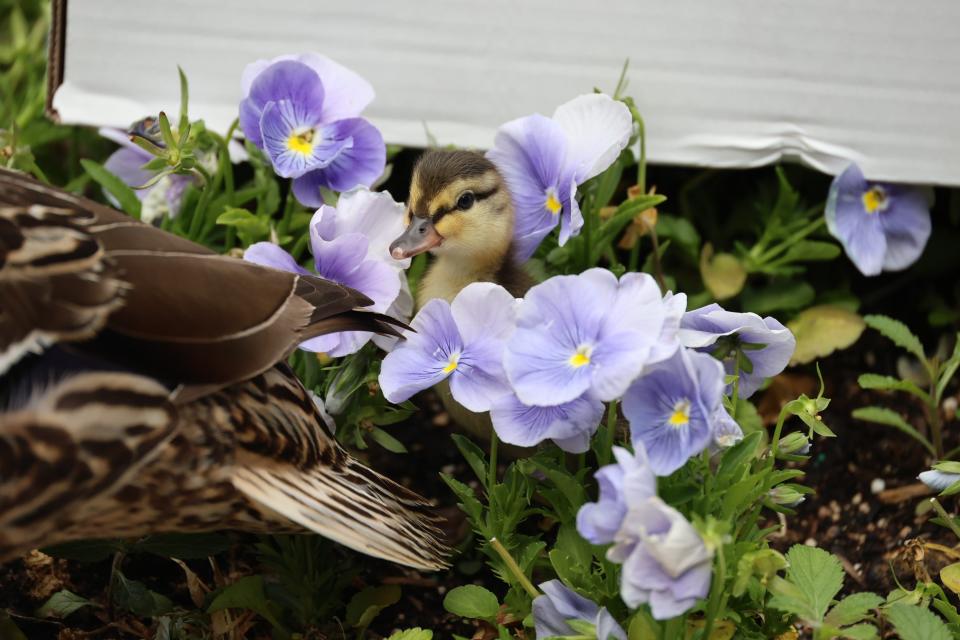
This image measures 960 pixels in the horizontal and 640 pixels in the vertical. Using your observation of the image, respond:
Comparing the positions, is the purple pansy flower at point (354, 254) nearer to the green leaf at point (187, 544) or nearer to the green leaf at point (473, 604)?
the green leaf at point (187, 544)

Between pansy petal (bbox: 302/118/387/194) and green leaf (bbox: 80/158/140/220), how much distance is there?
1.58 ft

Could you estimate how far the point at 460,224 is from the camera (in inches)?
93.9

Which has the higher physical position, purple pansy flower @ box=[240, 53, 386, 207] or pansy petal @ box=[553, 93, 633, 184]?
pansy petal @ box=[553, 93, 633, 184]

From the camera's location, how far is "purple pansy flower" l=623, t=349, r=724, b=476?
170cm

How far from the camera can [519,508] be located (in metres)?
2.06

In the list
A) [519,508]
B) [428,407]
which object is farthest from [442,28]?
[519,508]

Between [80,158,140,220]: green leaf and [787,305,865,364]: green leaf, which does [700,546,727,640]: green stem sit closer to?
[787,305,865,364]: green leaf

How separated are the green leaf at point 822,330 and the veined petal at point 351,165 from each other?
1.10 m

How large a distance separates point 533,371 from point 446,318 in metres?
0.30

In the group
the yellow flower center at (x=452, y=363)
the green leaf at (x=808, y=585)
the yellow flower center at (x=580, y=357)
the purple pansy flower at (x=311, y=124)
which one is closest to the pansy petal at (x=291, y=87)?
the purple pansy flower at (x=311, y=124)

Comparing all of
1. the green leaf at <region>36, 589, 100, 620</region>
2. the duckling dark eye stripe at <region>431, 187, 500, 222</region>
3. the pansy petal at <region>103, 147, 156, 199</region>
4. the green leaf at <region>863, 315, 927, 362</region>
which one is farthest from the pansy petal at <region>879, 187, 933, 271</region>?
the green leaf at <region>36, 589, 100, 620</region>

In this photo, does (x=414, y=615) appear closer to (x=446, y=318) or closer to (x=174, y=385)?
(x=446, y=318)

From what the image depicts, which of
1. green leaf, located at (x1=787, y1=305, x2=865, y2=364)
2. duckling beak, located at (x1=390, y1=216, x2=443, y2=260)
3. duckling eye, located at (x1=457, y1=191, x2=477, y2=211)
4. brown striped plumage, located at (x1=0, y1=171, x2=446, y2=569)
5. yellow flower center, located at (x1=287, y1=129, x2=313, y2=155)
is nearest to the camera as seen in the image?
brown striped plumage, located at (x1=0, y1=171, x2=446, y2=569)

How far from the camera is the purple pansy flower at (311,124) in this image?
2.45 meters
